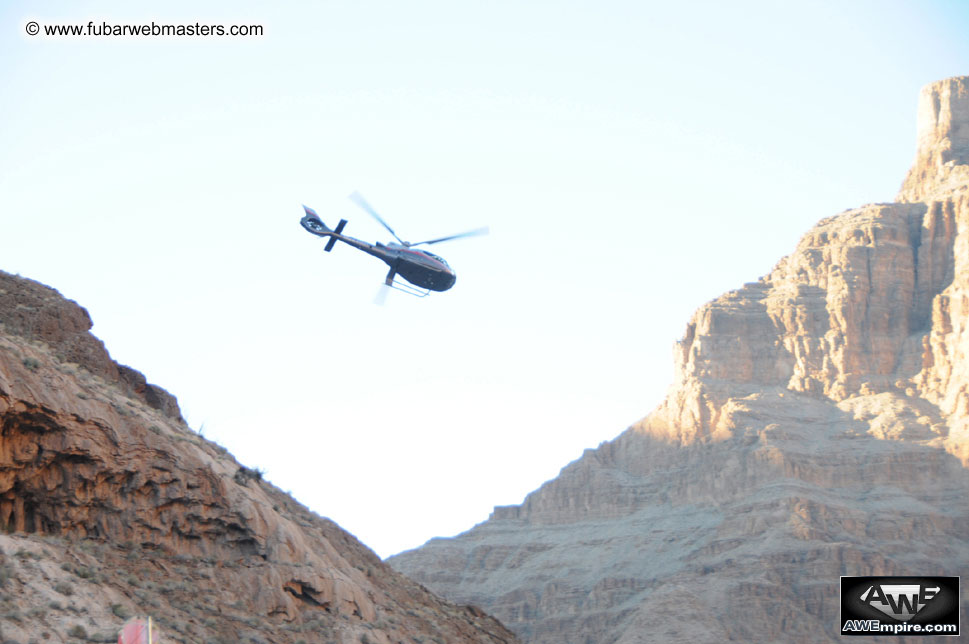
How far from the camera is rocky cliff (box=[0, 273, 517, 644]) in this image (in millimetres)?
33500

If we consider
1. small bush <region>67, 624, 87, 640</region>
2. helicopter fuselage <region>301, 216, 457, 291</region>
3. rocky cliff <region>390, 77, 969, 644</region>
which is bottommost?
small bush <region>67, 624, 87, 640</region>

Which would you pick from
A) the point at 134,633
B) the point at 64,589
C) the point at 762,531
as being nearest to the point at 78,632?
the point at 64,589

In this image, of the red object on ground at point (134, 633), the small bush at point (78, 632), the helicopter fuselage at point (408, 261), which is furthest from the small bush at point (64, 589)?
the helicopter fuselage at point (408, 261)

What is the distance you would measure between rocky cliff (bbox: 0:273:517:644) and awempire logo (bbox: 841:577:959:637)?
14863mm

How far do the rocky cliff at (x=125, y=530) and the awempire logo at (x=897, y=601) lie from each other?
14863 mm

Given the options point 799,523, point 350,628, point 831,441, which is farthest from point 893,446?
point 350,628

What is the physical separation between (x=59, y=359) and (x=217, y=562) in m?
7.28

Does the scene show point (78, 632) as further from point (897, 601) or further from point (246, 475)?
point (897, 601)

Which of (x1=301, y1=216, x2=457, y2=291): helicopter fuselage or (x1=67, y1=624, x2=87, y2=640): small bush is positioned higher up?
(x1=301, y1=216, x2=457, y2=291): helicopter fuselage

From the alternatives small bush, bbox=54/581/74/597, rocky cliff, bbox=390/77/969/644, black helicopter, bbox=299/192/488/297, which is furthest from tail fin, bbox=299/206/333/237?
rocky cliff, bbox=390/77/969/644

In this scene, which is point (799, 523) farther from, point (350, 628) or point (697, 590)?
point (350, 628)

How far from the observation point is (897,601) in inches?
2117

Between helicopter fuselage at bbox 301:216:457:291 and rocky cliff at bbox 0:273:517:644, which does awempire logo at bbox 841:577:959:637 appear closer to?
rocky cliff at bbox 0:273:517:644

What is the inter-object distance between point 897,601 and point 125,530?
28715 millimetres
